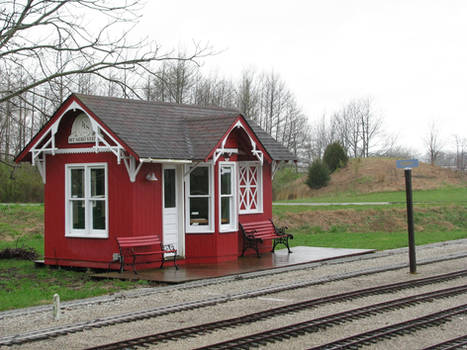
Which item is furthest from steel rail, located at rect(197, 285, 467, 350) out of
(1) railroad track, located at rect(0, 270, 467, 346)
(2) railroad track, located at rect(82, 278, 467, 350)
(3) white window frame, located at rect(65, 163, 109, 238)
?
(3) white window frame, located at rect(65, 163, 109, 238)

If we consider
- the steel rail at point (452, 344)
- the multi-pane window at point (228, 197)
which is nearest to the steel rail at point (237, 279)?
the multi-pane window at point (228, 197)

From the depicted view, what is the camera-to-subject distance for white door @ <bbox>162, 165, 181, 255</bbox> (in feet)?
51.4

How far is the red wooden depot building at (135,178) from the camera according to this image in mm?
14844

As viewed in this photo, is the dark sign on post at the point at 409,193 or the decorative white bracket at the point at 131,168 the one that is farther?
the decorative white bracket at the point at 131,168

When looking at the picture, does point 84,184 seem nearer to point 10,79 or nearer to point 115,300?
point 10,79

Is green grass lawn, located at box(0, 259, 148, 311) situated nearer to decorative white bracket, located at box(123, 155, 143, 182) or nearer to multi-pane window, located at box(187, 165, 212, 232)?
decorative white bracket, located at box(123, 155, 143, 182)

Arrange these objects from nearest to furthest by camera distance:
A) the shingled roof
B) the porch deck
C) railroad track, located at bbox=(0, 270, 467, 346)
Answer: railroad track, located at bbox=(0, 270, 467, 346), the porch deck, the shingled roof

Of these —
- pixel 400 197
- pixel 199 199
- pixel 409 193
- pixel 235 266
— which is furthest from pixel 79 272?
pixel 400 197

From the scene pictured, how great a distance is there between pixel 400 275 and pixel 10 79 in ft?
34.9

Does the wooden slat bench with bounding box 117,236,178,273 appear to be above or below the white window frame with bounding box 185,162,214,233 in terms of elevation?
below

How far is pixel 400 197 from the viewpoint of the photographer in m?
43.0

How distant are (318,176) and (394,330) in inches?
1776

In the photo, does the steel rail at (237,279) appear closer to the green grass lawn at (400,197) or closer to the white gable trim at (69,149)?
the white gable trim at (69,149)

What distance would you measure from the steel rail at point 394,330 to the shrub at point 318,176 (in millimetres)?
43359
